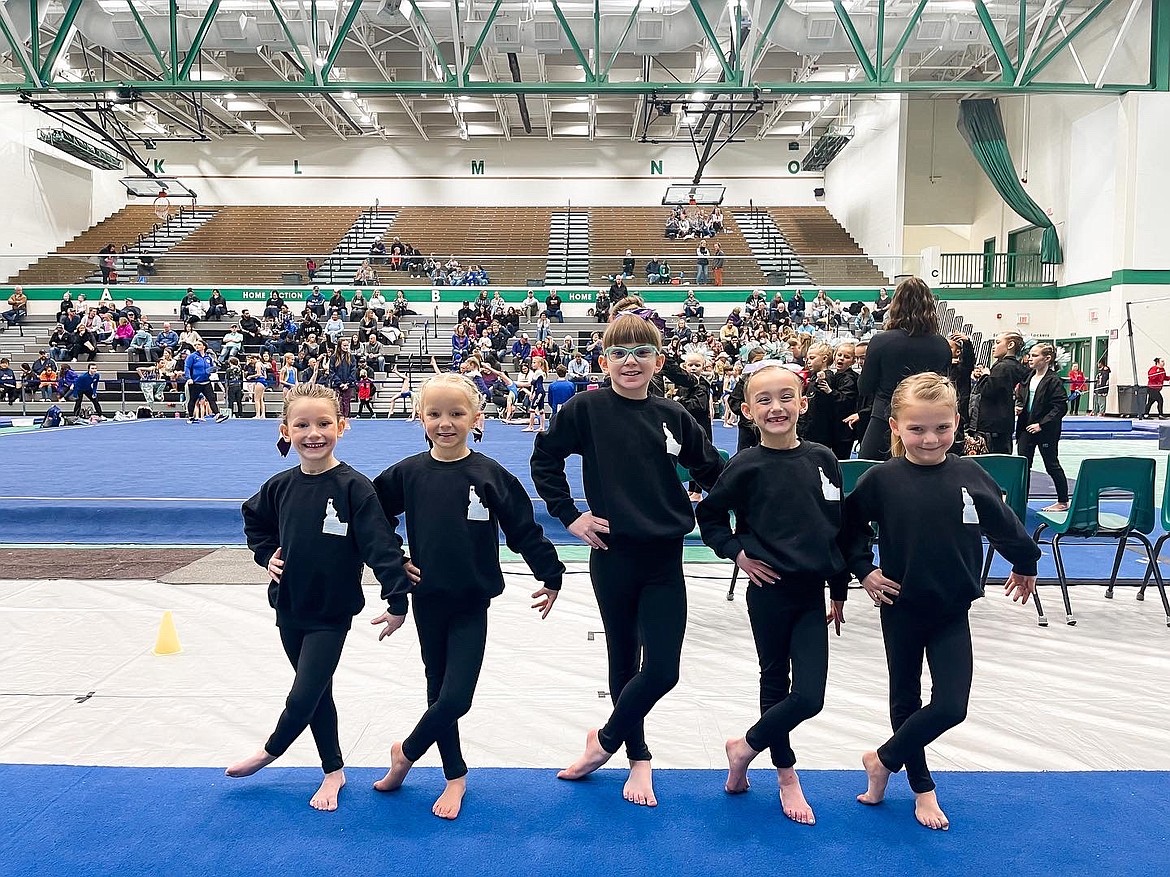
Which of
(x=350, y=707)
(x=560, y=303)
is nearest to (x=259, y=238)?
(x=560, y=303)

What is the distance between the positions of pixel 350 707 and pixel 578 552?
287 cm

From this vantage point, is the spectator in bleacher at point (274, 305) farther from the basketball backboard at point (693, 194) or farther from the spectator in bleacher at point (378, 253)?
the basketball backboard at point (693, 194)

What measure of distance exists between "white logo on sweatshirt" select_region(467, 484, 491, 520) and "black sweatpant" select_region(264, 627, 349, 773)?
0.55 meters

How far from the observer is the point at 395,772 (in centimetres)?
273

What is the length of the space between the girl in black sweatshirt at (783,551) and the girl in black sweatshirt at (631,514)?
177 millimetres

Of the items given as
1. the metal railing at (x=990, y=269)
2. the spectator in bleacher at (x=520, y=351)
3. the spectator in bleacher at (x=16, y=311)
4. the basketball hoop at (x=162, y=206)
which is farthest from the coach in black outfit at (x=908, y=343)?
the basketball hoop at (x=162, y=206)

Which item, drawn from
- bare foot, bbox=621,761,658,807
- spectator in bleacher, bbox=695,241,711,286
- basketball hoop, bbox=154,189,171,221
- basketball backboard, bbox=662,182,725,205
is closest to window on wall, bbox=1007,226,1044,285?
spectator in bleacher, bbox=695,241,711,286

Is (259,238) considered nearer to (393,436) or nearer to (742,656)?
(393,436)

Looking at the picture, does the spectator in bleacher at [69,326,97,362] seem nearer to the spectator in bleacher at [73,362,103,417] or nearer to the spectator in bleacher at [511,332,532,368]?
the spectator in bleacher at [73,362,103,417]

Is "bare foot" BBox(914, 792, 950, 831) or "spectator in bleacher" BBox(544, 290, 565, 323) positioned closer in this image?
"bare foot" BBox(914, 792, 950, 831)

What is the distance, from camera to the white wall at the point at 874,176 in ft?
81.5

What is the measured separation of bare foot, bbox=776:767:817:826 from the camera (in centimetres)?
259

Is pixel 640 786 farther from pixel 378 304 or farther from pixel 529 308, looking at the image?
pixel 378 304

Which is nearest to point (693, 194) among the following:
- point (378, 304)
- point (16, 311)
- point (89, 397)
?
point (378, 304)
